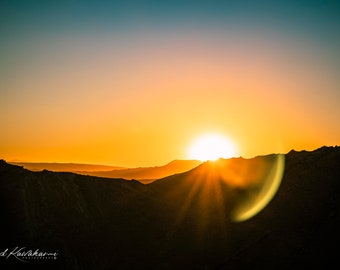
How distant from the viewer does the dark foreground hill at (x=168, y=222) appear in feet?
79.9

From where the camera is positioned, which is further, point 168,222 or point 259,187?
point 259,187

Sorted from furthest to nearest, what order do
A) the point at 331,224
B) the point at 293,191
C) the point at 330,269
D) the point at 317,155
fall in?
1. the point at 317,155
2. the point at 293,191
3. the point at 331,224
4. the point at 330,269

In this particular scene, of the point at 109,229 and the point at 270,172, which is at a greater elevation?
the point at 270,172

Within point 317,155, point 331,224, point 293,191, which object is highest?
point 317,155

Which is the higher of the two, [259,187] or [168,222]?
[259,187]

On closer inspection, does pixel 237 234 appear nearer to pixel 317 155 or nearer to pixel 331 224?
pixel 331 224

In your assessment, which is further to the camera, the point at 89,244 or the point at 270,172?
the point at 270,172

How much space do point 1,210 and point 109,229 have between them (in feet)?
29.5

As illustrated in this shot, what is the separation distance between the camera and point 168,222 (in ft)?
101

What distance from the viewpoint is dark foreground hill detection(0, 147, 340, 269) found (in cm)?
2434

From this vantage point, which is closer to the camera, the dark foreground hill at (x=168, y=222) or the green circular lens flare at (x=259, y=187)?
the dark foreground hill at (x=168, y=222)

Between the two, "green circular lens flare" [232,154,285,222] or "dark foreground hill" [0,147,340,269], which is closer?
Answer: "dark foreground hill" [0,147,340,269]

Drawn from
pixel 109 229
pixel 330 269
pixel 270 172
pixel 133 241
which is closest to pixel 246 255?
pixel 330 269

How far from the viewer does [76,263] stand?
24.1m
